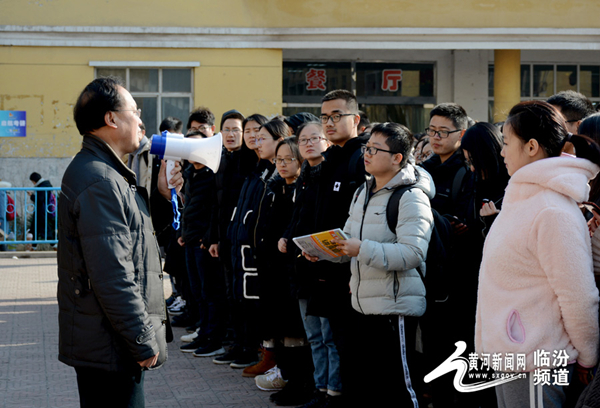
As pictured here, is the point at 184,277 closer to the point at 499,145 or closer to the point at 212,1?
the point at 499,145

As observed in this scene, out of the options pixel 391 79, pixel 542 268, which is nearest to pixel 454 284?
pixel 542 268

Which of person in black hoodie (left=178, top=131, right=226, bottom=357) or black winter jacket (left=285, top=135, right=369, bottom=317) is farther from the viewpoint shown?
person in black hoodie (left=178, top=131, right=226, bottom=357)

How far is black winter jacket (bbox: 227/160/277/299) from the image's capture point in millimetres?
6320

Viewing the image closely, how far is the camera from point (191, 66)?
57.5ft

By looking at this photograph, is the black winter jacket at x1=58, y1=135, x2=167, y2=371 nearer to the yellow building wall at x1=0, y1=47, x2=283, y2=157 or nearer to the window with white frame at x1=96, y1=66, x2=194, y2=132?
the yellow building wall at x1=0, y1=47, x2=283, y2=157

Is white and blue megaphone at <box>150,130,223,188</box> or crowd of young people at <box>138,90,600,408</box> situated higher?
white and blue megaphone at <box>150,130,223,188</box>

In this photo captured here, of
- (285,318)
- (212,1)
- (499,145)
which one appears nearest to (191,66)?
(212,1)

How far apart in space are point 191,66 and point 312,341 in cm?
1308

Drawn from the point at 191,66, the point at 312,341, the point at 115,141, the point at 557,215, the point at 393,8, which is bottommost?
the point at 312,341

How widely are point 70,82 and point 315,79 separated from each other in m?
6.11

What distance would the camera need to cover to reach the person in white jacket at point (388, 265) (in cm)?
436

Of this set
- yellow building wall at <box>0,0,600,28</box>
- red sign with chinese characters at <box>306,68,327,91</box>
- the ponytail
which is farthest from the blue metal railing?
the ponytail

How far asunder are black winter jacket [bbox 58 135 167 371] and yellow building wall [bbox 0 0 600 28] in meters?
14.6

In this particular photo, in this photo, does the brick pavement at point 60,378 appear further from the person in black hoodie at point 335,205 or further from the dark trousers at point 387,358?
the dark trousers at point 387,358
